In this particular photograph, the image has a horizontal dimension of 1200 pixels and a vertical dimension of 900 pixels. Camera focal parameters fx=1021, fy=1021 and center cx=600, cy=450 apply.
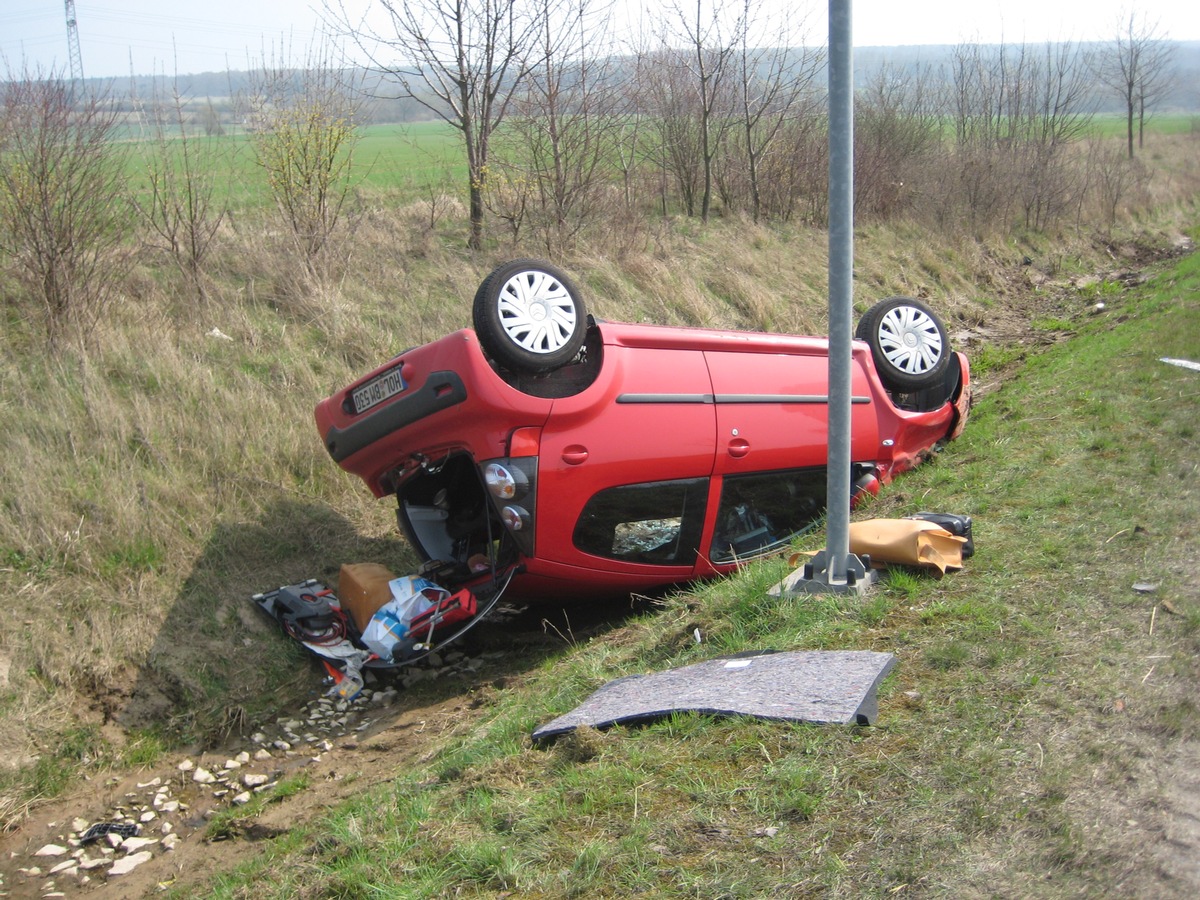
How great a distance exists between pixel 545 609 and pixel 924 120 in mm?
21764

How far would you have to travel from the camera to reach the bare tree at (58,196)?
921 centimetres

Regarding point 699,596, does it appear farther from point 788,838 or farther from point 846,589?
point 788,838

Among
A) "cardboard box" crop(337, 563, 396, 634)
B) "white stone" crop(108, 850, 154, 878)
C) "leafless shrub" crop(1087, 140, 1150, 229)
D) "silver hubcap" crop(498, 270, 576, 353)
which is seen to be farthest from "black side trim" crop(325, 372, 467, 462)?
"leafless shrub" crop(1087, 140, 1150, 229)

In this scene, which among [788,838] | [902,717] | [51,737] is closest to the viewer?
[788,838]

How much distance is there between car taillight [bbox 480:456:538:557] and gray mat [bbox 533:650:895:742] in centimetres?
140

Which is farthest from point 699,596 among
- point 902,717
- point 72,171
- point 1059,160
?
point 1059,160

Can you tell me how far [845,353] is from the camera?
4996 mm

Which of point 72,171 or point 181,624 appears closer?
point 181,624

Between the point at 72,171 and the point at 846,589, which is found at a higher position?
the point at 72,171

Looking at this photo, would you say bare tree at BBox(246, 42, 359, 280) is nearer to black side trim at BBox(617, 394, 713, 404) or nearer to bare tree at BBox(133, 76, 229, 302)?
bare tree at BBox(133, 76, 229, 302)

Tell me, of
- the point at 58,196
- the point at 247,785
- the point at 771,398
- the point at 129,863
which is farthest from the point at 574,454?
the point at 58,196

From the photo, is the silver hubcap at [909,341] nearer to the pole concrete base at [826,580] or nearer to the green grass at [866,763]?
the green grass at [866,763]

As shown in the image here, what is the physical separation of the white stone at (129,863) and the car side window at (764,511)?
3722 millimetres

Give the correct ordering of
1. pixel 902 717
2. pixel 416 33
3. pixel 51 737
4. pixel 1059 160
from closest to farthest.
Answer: pixel 902 717, pixel 51 737, pixel 416 33, pixel 1059 160
